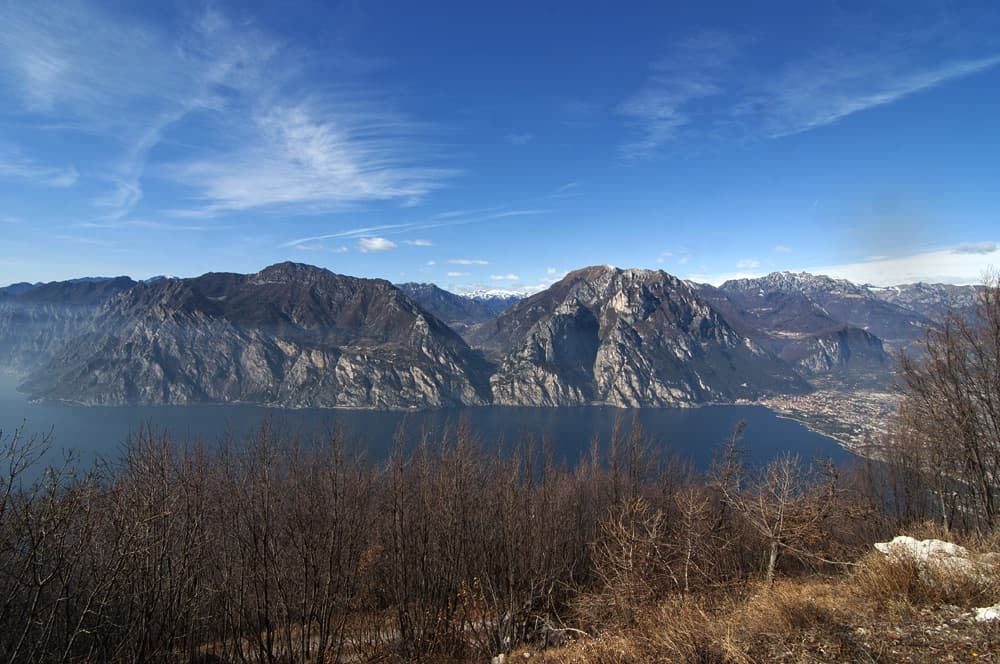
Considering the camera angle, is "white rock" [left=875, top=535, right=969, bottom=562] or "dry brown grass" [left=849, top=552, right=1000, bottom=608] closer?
"dry brown grass" [left=849, top=552, right=1000, bottom=608]

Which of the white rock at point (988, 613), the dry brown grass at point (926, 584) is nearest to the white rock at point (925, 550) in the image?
the dry brown grass at point (926, 584)

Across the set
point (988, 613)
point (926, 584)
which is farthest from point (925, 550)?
point (988, 613)

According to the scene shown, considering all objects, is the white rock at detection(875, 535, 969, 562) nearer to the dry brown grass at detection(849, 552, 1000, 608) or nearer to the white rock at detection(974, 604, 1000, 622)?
the dry brown grass at detection(849, 552, 1000, 608)

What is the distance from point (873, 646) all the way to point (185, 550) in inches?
643

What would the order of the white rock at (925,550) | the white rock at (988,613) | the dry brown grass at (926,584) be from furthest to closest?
the white rock at (925,550) < the dry brown grass at (926,584) < the white rock at (988,613)

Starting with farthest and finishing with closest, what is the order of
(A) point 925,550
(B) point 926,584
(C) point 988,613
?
(A) point 925,550
(B) point 926,584
(C) point 988,613

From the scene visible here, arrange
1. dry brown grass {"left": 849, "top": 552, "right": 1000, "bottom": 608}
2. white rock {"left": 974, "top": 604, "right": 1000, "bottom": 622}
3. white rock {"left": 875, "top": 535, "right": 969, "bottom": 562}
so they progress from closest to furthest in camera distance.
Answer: white rock {"left": 974, "top": 604, "right": 1000, "bottom": 622} → dry brown grass {"left": 849, "top": 552, "right": 1000, "bottom": 608} → white rock {"left": 875, "top": 535, "right": 969, "bottom": 562}

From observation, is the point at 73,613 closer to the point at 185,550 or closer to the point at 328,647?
the point at 185,550

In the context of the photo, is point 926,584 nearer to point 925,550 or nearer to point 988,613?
point 988,613

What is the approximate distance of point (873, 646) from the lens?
22.9 feet

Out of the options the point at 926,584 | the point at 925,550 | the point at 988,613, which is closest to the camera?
the point at 988,613

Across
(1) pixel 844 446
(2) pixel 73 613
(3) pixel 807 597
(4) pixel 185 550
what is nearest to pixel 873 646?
(3) pixel 807 597

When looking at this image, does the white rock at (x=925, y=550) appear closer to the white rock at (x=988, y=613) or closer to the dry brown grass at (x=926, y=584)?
the dry brown grass at (x=926, y=584)

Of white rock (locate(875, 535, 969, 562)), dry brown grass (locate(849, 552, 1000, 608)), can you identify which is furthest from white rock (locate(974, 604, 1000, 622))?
white rock (locate(875, 535, 969, 562))
